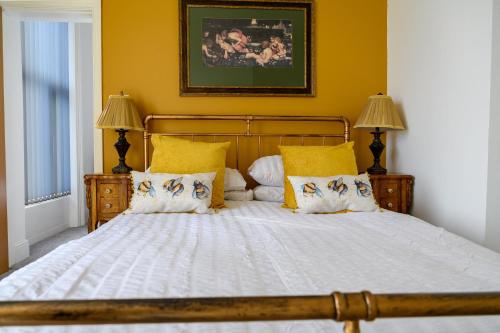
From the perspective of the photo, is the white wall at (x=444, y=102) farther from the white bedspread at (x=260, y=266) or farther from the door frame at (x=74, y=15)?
the door frame at (x=74, y=15)

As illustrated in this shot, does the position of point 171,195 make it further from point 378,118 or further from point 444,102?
point 444,102

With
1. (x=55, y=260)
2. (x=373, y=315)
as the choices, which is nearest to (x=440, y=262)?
(x=373, y=315)

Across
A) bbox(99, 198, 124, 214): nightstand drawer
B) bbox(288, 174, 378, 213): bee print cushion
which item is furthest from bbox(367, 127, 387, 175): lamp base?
bbox(99, 198, 124, 214): nightstand drawer

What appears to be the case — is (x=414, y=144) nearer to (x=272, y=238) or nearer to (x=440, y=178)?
(x=440, y=178)

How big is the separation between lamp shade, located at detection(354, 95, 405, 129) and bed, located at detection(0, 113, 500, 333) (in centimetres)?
85

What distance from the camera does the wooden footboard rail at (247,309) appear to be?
1.56 ft

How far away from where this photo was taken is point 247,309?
489 millimetres

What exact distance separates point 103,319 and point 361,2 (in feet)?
10.1

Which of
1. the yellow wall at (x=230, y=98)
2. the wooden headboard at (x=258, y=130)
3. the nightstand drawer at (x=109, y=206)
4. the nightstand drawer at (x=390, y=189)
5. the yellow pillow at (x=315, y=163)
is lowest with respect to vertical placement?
the nightstand drawer at (x=109, y=206)

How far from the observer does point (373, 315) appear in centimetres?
49

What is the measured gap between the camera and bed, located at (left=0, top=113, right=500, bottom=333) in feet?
1.61

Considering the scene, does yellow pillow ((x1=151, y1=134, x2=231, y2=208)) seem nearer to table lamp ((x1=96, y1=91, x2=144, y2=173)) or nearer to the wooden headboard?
table lamp ((x1=96, y1=91, x2=144, y2=173))

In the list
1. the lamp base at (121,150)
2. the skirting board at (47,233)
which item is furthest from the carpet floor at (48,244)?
→ the lamp base at (121,150)

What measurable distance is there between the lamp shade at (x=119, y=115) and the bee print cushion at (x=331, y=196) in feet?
4.16
